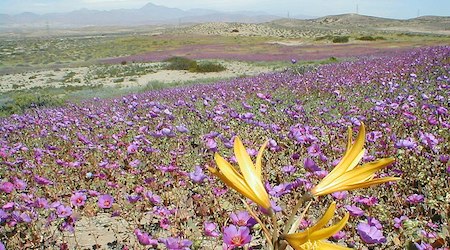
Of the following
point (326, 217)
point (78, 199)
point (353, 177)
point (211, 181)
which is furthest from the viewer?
point (211, 181)

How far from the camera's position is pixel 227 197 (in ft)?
11.0

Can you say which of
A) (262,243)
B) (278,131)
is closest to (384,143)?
(278,131)

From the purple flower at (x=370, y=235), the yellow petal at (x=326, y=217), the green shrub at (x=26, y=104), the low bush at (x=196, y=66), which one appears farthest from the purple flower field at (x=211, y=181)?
the low bush at (x=196, y=66)

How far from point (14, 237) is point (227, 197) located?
60.5 inches

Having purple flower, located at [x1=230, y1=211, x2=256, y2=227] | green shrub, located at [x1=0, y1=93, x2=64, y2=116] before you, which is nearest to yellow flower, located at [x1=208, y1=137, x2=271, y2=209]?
purple flower, located at [x1=230, y1=211, x2=256, y2=227]

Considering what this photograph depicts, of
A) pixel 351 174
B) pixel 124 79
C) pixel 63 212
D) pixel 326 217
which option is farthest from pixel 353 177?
pixel 124 79

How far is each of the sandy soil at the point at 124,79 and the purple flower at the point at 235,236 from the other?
20539mm

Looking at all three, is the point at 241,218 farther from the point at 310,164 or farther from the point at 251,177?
the point at 251,177

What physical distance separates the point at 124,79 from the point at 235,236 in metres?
24.7

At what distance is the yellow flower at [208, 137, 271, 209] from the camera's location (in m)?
1.00

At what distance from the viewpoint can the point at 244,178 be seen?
104 centimetres

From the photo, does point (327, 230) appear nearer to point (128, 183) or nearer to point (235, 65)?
point (128, 183)

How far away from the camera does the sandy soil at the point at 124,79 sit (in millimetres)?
23781

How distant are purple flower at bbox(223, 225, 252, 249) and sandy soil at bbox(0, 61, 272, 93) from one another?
67.4 feet
